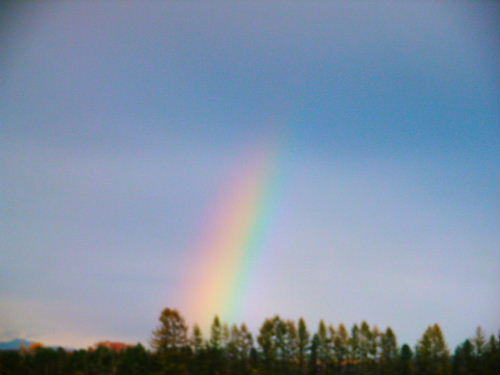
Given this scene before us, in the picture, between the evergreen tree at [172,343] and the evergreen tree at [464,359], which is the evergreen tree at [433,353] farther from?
the evergreen tree at [172,343]

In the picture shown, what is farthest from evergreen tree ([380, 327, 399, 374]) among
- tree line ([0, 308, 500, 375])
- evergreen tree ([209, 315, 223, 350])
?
evergreen tree ([209, 315, 223, 350])

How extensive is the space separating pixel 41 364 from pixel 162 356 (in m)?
21.5

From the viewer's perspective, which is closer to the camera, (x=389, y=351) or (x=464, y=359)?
(x=464, y=359)

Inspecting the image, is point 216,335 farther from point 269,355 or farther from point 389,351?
point 389,351

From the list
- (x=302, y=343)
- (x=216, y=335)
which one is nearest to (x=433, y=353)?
(x=302, y=343)

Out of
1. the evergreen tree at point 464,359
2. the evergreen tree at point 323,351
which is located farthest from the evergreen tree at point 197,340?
the evergreen tree at point 464,359

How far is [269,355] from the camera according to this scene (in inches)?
3206

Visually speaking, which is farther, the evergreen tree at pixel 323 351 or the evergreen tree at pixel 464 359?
the evergreen tree at pixel 323 351

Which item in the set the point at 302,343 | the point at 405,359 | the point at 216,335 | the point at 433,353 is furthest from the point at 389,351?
the point at 216,335

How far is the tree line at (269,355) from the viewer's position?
7581cm

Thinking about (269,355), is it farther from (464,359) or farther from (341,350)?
(464,359)

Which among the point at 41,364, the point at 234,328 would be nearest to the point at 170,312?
the point at 234,328

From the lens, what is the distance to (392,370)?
81.3 metres

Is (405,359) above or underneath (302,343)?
underneath
